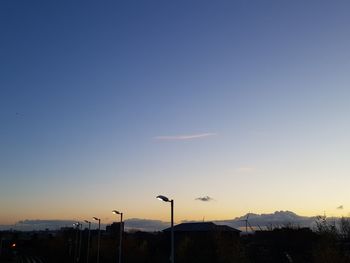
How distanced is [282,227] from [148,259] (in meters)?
33.8

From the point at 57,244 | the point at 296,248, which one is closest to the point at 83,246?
the point at 57,244

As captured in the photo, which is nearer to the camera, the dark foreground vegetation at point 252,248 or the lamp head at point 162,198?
the lamp head at point 162,198

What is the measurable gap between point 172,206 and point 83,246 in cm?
9342

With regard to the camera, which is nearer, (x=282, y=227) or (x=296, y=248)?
(x=296, y=248)

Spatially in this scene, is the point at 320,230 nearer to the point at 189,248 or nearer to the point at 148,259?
the point at 189,248

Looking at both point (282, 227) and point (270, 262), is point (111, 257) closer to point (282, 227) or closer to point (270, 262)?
point (270, 262)

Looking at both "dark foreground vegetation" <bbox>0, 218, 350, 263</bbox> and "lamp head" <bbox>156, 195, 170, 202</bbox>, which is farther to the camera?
"dark foreground vegetation" <bbox>0, 218, 350, 263</bbox>

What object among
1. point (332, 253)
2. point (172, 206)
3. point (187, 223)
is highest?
point (187, 223)

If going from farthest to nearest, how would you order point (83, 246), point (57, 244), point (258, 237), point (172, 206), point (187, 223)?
point (187, 223), point (57, 244), point (83, 246), point (258, 237), point (172, 206)

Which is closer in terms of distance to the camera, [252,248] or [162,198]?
[162,198]

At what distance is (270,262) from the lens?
246 ft

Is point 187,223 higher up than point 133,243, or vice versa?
point 187,223

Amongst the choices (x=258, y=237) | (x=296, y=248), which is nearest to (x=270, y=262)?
(x=296, y=248)

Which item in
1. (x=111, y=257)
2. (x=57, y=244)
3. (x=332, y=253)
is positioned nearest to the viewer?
(x=332, y=253)
